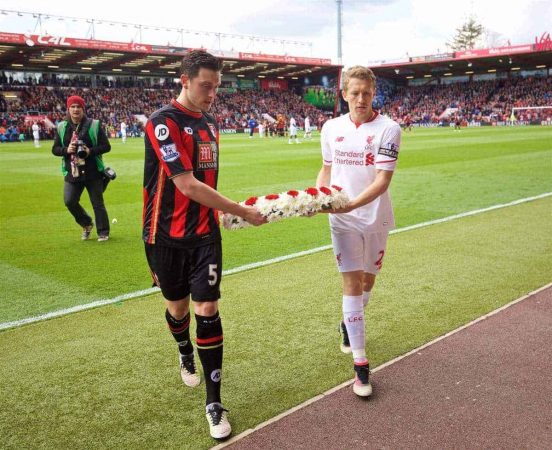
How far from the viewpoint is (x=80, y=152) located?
7906mm

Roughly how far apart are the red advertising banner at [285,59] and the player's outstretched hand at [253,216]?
187 feet

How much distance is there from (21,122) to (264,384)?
4864 cm

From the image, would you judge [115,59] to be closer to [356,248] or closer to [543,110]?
[543,110]

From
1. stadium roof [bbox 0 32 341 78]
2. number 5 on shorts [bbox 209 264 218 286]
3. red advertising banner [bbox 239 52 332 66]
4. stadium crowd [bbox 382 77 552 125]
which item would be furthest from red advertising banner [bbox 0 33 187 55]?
number 5 on shorts [bbox 209 264 218 286]

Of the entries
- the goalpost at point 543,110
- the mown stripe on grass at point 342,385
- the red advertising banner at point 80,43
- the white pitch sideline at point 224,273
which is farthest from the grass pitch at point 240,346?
the goalpost at point 543,110

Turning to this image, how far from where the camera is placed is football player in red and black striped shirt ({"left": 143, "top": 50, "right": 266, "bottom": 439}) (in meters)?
3.07

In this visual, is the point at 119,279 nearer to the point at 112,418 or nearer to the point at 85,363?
the point at 85,363

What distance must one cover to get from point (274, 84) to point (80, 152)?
2698 inches

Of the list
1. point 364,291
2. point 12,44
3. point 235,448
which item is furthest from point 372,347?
point 12,44

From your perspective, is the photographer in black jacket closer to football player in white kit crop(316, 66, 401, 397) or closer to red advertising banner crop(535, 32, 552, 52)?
football player in white kit crop(316, 66, 401, 397)

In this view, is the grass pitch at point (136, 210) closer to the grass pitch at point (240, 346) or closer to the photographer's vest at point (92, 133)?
the grass pitch at point (240, 346)

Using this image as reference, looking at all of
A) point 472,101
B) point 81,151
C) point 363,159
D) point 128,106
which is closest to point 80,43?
point 128,106

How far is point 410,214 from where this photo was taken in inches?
400

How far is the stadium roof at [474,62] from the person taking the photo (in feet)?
184
